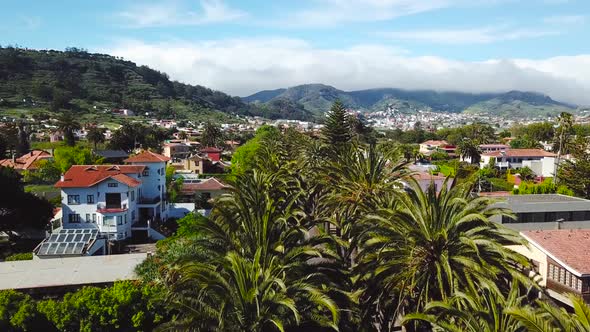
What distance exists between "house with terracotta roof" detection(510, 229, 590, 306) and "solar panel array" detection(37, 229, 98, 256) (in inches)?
1153

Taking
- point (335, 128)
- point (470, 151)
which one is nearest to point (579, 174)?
point (335, 128)

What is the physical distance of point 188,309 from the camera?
1391 centimetres

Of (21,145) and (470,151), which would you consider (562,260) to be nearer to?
(470,151)

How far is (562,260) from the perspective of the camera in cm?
2327

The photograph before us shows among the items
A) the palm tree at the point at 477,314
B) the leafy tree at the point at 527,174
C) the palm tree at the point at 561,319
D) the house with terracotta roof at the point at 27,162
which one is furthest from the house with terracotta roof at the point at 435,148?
the palm tree at the point at 561,319

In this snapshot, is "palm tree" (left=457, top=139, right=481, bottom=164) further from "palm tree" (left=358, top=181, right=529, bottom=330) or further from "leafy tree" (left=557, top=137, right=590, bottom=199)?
"palm tree" (left=358, top=181, right=529, bottom=330)

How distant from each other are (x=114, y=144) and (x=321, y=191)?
85.2m

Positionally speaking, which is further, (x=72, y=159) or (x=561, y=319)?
(x=72, y=159)

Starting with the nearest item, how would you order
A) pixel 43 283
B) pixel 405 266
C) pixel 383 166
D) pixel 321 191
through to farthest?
pixel 405 266, pixel 43 283, pixel 383 166, pixel 321 191

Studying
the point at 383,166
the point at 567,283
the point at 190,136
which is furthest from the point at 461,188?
the point at 190,136

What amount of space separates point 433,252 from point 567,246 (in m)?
12.4

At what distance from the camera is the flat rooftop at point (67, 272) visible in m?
22.8

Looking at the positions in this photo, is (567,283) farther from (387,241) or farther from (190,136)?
(190,136)

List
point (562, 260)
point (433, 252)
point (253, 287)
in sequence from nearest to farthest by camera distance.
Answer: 1. point (253, 287)
2. point (433, 252)
3. point (562, 260)
